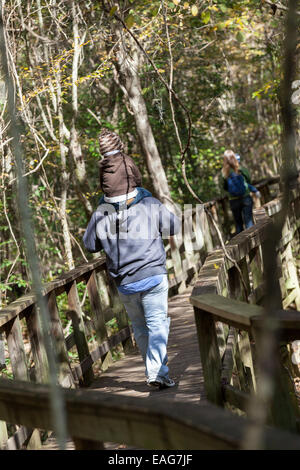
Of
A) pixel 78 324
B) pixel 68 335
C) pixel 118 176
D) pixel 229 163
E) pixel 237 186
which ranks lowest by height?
pixel 68 335

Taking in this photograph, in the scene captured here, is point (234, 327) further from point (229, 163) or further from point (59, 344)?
point (229, 163)

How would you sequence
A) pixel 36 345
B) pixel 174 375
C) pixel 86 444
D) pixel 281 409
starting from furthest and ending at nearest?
1. pixel 174 375
2. pixel 36 345
3. pixel 281 409
4. pixel 86 444

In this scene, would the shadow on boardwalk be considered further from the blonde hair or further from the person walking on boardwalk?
the blonde hair

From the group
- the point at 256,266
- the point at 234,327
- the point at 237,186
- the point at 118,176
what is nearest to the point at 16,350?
the point at 118,176

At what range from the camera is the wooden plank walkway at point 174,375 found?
5141 mm

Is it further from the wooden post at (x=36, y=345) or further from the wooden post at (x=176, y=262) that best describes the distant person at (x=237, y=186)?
the wooden post at (x=36, y=345)

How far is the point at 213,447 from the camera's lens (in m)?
1.87

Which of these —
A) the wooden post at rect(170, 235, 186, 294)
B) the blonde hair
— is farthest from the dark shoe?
the blonde hair

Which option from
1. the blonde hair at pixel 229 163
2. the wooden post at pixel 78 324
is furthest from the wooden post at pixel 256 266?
the blonde hair at pixel 229 163

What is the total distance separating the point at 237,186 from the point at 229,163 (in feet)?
1.45

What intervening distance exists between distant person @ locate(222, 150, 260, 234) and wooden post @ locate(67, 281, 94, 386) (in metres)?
6.01

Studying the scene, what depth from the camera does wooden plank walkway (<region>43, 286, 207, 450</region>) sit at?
5141mm

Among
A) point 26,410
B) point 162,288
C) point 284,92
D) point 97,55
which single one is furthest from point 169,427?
point 97,55

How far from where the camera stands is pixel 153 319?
525 centimetres
